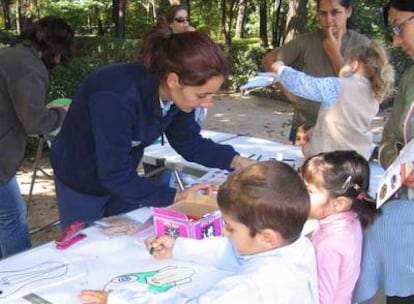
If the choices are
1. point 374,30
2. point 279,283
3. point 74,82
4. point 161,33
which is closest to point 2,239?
point 161,33

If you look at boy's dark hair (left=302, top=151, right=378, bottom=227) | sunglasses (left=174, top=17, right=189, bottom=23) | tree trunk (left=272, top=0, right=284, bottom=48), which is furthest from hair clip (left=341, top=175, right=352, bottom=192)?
tree trunk (left=272, top=0, right=284, bottom=48)

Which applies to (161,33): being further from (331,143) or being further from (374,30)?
(374,30)

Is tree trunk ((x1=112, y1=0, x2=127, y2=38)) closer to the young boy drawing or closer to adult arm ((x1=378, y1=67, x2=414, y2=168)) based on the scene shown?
adult arm ((x1=378, y1=67, x2=414, y2=168))

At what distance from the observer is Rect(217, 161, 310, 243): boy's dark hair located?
1.37m

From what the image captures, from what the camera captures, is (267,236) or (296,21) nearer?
(267,236)

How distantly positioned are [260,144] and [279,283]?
2126mm

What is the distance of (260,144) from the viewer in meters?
3.43

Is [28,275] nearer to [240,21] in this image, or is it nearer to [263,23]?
[263,23]

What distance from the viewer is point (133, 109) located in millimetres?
1801

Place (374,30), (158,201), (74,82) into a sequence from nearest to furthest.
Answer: (158,201) → (74,82) → (374,30)

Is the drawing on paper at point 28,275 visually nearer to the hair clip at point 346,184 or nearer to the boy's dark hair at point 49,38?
the hair clip at point 346,184

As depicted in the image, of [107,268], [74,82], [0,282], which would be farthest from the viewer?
[74,82]

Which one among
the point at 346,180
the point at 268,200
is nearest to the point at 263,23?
the point at 346,180

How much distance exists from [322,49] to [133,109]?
1.90 m
